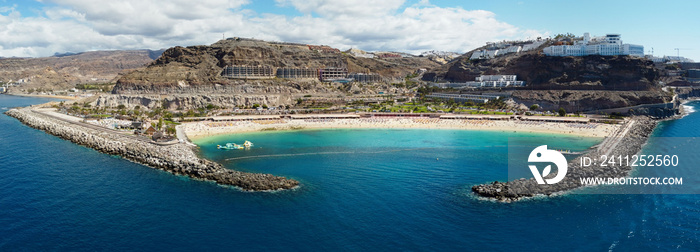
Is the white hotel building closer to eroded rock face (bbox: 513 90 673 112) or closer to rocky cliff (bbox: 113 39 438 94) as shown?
eroded rock face (bbox: 513 90 673 112)

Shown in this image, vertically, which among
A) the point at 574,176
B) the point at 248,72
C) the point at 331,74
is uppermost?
the point at 331,74

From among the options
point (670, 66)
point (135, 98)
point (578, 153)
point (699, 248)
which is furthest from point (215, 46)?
point (670, 66)

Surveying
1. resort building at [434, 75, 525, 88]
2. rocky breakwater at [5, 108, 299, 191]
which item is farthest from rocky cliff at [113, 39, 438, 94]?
resort building at [434, 75, 525, 88]

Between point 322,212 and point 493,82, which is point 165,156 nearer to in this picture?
point 322,212

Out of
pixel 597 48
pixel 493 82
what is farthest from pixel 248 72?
pixel 597 48

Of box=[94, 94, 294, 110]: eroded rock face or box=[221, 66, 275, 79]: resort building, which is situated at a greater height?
box=[221, 66, 275, 79]: resort building

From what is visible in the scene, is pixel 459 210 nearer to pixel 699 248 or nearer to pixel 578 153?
pixel 699 248
